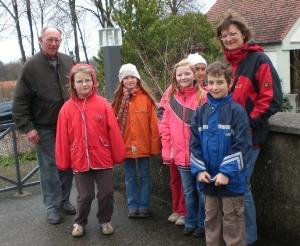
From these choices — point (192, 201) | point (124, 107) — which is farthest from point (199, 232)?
point (124, 107)

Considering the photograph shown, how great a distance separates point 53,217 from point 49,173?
18.6 inches

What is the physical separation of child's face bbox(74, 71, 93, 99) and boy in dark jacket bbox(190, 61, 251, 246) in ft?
4.04

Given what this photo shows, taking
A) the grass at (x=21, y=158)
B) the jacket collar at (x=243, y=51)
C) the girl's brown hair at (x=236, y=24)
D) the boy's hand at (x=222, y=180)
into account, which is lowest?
the grass at (x=21, y=158)

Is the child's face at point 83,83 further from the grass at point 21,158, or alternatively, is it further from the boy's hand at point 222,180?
the grass at point 21,158

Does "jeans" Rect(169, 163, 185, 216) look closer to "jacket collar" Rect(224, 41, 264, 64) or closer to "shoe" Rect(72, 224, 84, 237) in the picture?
"shoe" Rect(72, 224, 84, 237)

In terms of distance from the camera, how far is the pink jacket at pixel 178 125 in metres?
4.41

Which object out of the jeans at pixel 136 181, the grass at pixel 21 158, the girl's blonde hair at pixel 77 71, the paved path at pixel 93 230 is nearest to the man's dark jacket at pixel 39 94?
the girl's blonde hair at pixel 77 71

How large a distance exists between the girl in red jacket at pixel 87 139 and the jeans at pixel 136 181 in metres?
0.51

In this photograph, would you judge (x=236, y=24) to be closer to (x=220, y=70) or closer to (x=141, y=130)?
(x=220, y=70)

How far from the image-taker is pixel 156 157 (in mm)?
5680

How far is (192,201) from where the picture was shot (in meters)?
4.55

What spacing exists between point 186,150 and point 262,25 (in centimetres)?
2138

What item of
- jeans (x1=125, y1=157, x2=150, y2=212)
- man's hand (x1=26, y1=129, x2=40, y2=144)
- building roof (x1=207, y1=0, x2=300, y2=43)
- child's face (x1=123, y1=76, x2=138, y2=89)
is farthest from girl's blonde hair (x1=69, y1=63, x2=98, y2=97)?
building roof (x1=207, y1=0, x2=300, y2=43)

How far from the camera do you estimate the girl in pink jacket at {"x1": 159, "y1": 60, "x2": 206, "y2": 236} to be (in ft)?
14.5
